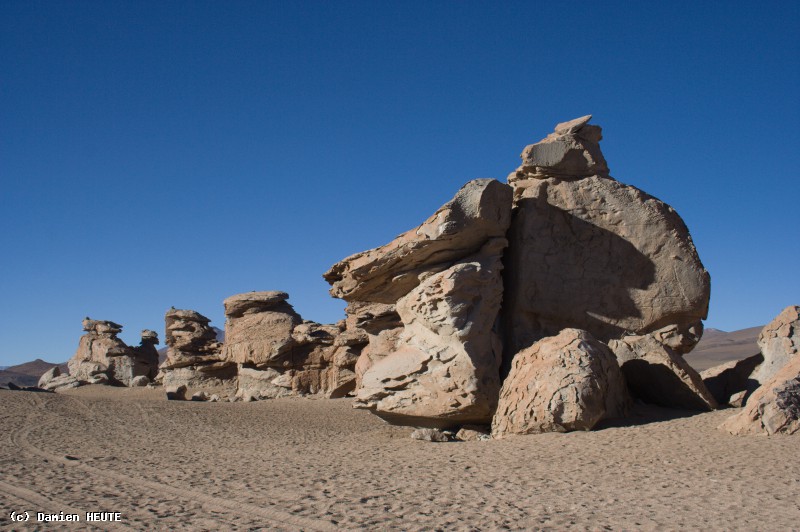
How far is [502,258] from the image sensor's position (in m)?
12.7

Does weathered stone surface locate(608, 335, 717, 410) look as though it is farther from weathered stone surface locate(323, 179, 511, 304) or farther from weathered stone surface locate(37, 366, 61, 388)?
weathered stone surface locate(37, 366, 61, 388)

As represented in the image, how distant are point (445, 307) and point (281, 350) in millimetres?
11542

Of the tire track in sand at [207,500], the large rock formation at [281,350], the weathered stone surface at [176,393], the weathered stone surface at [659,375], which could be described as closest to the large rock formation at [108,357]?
the large rock formation at [281,350]

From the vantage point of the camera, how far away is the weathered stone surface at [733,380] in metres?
12.4

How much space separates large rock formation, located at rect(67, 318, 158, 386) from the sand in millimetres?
16020

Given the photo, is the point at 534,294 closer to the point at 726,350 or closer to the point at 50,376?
the point at 50,376

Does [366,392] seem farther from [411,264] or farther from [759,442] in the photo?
[759,442]

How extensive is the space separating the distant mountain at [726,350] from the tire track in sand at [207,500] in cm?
5000

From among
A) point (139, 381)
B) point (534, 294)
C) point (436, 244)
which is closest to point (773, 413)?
point (534, 294)

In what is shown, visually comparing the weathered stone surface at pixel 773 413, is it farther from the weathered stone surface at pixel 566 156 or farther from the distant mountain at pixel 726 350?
the distant mountain at pixel 726 350

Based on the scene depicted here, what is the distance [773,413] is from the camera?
339 inches

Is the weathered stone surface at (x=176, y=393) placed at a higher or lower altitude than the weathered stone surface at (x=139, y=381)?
lower

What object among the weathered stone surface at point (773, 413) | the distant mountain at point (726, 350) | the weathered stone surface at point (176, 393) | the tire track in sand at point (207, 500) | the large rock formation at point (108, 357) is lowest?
the tire track in sand at point (207, 500)

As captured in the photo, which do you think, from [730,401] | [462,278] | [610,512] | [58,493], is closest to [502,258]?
[462,278]
